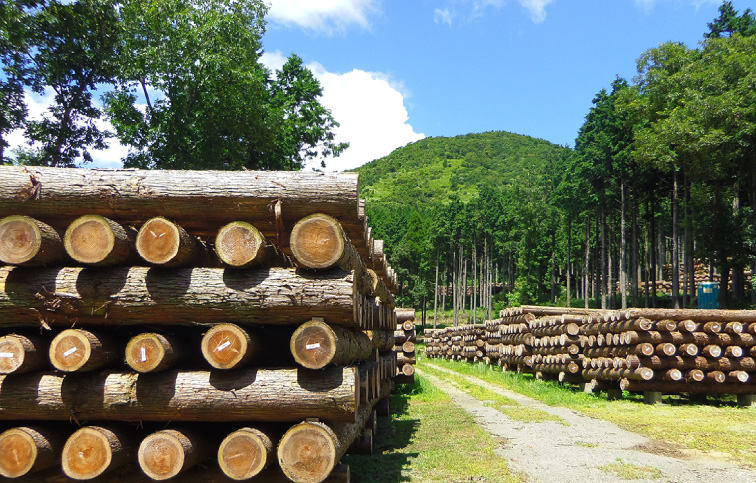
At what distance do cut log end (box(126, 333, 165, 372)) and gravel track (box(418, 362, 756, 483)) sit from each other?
409 cm

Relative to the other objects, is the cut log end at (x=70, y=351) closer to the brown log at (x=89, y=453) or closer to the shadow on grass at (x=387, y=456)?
the brown log at (x=89, y=453)

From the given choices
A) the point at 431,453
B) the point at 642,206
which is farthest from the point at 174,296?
the point at 642,206

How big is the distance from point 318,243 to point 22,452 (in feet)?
9.79

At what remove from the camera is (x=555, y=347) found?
52.9ft

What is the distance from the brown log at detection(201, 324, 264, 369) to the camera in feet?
13.9

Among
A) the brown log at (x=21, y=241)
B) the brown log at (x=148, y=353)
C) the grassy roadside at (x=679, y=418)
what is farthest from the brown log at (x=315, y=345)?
the grassy roadside at (x=679, y=418)

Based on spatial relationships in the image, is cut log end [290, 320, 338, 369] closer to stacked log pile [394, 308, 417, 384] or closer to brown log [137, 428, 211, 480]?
brown log [137, 428, 211, 480]

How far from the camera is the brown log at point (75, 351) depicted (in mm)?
4316

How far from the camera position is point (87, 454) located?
4.28 meters

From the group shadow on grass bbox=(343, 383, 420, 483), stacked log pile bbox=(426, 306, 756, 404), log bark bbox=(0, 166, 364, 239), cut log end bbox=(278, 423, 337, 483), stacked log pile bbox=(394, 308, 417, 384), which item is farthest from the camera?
stacked log pile bbox=(394, 308, 417, 384)

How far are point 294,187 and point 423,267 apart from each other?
58120mm

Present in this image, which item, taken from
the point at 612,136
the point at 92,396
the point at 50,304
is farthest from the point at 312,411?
the point at 612,136

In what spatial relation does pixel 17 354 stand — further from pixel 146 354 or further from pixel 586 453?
pixel 586 453

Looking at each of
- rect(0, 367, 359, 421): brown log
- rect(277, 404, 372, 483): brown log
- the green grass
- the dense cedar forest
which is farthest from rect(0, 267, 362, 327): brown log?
the dense cedar forest
